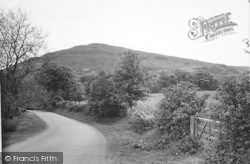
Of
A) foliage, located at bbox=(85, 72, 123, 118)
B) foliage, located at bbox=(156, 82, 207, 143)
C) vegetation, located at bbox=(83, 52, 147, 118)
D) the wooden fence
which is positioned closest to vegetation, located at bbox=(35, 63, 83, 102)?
foliage, located at bbox=(85, 72, 123, 118)

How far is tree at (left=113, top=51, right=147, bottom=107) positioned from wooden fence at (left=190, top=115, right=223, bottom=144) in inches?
405

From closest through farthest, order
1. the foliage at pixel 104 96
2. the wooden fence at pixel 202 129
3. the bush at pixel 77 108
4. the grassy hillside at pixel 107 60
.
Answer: the wooden fence at pixel 202 129, the grassy hillside at pixel 107 60, the foliage at pixel 104 96, the bush at pixel 77 108

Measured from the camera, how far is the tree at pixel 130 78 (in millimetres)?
18719

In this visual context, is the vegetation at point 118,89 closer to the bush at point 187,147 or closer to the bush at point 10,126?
the bush at point 10,126

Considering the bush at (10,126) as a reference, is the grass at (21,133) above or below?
below

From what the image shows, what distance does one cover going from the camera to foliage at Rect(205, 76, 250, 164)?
559 cm

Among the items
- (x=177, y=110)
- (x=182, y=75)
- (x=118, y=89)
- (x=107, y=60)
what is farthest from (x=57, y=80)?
(x=177, y=110)

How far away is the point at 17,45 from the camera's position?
14805 millimetres

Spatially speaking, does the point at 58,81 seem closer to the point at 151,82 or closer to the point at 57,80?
the point at 57,80

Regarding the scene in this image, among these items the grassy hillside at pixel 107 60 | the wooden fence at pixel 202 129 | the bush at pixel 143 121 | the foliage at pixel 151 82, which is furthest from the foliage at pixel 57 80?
the wooden fence at pixel 202 129

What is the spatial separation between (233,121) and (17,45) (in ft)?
42.6

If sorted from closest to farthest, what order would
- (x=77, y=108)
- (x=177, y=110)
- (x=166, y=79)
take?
(x=177, y=110), (x=166, y=79), (x=77, y=108)

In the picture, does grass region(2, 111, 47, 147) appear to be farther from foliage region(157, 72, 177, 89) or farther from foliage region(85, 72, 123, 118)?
foliage region(157, 72, 177, 89)

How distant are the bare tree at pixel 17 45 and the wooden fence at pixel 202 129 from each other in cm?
913
